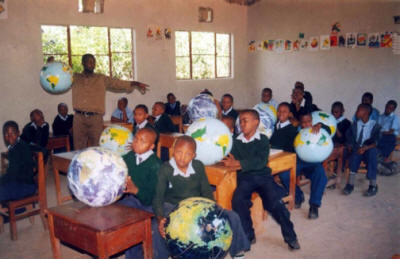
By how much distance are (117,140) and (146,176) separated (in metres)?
0.96

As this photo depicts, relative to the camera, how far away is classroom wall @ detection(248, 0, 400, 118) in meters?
8.39

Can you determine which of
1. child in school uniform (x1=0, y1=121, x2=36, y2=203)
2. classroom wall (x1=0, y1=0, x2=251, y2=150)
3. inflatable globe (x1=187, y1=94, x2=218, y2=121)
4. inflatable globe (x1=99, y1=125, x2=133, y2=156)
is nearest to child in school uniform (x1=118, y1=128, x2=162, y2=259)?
inflatable globe (x1=99, y1=125, x2=133, y2=156)

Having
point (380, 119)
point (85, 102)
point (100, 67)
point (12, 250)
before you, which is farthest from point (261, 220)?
point (100, 67)

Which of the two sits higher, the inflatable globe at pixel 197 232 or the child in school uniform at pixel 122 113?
the child in school uniform at pixel 122 113

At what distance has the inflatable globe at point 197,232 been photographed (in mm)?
2311

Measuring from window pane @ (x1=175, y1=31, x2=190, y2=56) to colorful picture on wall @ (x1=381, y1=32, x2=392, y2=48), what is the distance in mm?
4455

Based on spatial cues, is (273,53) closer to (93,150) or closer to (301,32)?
(301,32)

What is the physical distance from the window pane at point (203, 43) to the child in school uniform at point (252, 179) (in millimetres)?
6786

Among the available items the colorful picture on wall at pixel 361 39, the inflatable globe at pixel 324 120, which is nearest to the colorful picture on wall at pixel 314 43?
the colorful picture on wall at pixel 361 39

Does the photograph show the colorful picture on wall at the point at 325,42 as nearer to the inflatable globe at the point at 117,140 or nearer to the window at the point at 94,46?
the window at the point at 94,46

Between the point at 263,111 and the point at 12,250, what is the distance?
10.1ft

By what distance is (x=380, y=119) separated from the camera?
255 inches

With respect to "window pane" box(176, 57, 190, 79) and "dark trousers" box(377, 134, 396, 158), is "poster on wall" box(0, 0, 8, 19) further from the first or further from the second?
"dark trousers" box(377, 134, 396, 158)

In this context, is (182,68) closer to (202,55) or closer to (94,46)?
(202,55)
